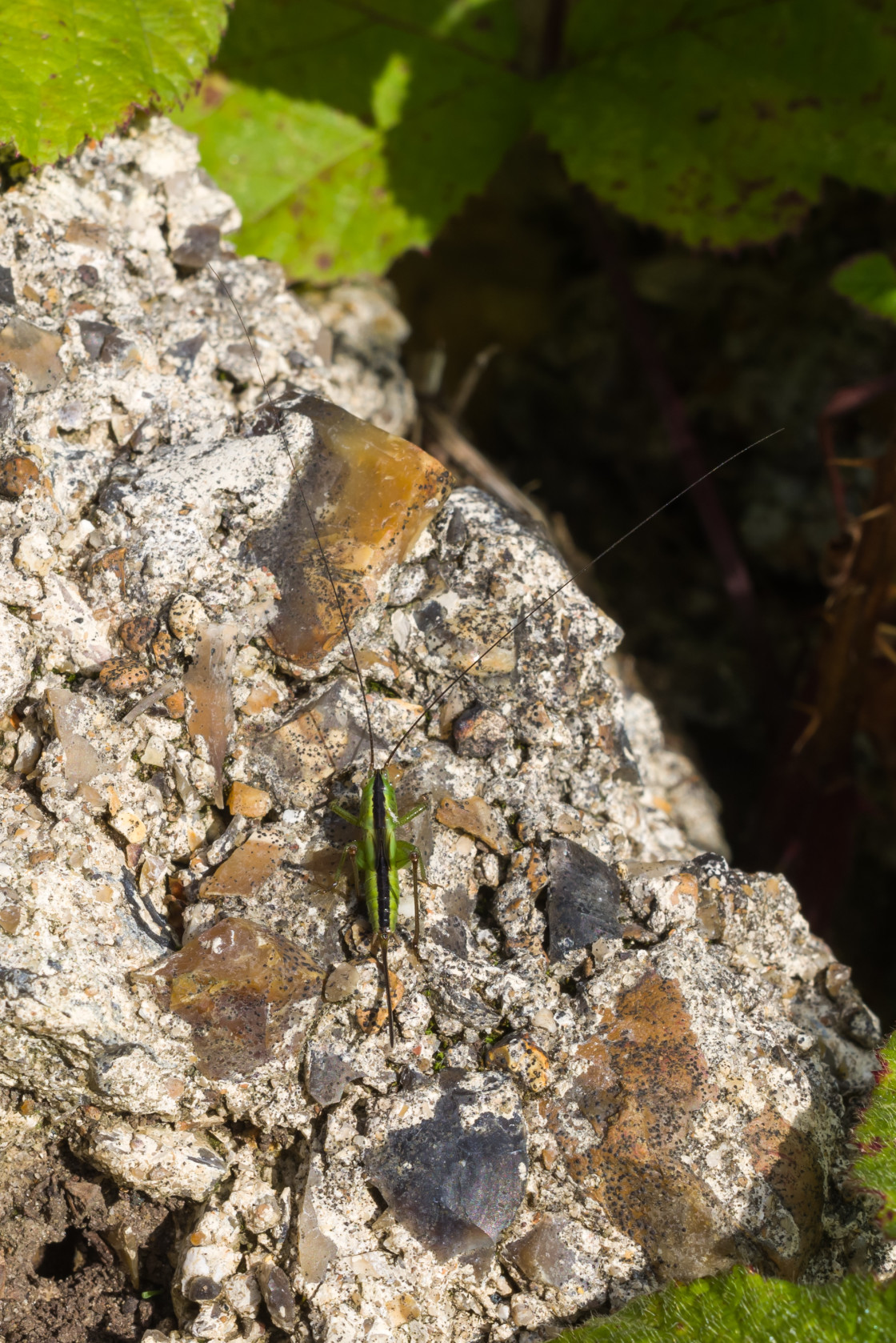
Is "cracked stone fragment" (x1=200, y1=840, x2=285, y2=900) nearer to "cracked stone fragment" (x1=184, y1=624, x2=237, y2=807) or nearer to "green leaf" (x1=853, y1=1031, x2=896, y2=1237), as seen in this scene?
"cracked stone fragment" (x1=184, y1=624, x2=237, y2=807)

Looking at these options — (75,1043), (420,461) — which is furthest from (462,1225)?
(420,461)

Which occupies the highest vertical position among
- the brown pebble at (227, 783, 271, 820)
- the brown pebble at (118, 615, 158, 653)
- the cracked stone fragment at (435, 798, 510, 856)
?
the cracked stone fragment at (435, 798, 510, 856)

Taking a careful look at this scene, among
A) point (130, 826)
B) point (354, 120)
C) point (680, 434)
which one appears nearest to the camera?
point (130, 826)

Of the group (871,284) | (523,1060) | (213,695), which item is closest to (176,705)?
(213,695)

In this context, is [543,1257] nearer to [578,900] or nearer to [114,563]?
[578,900]

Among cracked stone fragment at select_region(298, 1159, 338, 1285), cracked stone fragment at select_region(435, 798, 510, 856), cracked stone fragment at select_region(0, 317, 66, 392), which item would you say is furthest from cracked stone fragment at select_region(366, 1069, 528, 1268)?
cracked stone fragment at select_region(0, 317, 66, 392)

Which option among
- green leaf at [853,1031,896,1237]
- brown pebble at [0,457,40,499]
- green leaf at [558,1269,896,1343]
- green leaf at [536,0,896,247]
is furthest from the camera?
green leaf at [536,0,896,247]

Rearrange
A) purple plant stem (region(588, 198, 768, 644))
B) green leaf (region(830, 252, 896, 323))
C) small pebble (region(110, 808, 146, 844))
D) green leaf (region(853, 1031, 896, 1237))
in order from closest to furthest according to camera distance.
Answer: green leaf (region(853, 1031, 896, 1237)), small pebble (region(110, 808, 146, 844)), green leaf (region(830, 252, 896, 323)), purple plant stem (region(588, 198, 768, 644))
